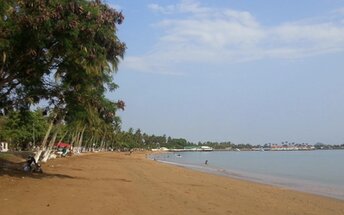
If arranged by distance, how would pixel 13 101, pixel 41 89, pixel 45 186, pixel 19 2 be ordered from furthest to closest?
pixel 13 101 → pixel 41 89 → pixel 45 186 → pixel 19 2

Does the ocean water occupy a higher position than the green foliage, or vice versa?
the green foliage

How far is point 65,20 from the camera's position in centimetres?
1535

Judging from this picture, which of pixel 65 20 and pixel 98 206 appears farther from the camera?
pixel 65 20

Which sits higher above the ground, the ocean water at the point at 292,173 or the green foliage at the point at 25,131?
the green foliage at the point at 25,131

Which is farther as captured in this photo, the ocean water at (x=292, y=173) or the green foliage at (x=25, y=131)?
the green foliage at (x=25, y=131)

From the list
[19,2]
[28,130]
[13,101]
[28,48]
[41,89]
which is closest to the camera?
[19,2]

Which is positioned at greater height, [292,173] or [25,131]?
[25,131]

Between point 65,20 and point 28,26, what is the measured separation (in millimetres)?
1184

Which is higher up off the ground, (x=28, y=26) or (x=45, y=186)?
(x=28, y=26)

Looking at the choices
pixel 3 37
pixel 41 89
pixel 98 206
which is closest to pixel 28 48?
pixel 3 37

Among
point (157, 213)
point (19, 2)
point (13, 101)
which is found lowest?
point (157, 213)

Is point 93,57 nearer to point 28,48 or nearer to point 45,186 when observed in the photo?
point 28,48

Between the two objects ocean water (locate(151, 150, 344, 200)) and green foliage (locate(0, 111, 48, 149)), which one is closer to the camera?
ocean water (locate(151, 150, 344, 200))

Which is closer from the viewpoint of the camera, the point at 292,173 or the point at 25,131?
the point at 292,173
